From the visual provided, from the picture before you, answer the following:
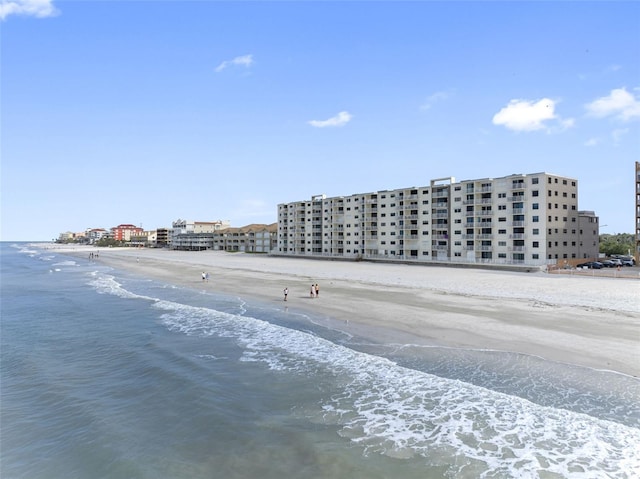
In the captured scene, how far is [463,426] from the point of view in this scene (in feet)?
38.5

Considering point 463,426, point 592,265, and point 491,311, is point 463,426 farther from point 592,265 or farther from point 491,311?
point 592,265

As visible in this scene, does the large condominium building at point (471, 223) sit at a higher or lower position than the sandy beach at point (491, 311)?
higher

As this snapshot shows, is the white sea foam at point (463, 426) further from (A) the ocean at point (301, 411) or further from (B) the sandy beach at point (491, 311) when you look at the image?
(B) the sandy beach at point (491, 311)

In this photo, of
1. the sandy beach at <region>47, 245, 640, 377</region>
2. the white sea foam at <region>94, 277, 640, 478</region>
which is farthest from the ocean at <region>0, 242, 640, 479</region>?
the sandy beach at <region>47, 245, 640, 377</region>

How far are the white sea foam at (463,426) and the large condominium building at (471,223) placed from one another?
5536 centimetres

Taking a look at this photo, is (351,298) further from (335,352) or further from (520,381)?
(520,381)

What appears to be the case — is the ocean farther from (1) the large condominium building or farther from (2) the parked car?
(2) the parked car

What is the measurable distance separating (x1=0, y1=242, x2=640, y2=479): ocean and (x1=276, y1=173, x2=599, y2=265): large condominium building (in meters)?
52.4

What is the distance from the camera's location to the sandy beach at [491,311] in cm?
1936

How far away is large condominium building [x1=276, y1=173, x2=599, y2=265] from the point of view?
205 feet

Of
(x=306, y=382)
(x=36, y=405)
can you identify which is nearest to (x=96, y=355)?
(x=36, y=405)

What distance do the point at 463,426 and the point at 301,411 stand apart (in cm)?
526

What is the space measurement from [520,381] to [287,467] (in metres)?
10.3

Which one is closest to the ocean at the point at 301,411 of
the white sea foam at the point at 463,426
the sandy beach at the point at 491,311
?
the white sea foam at the point at 463,426
